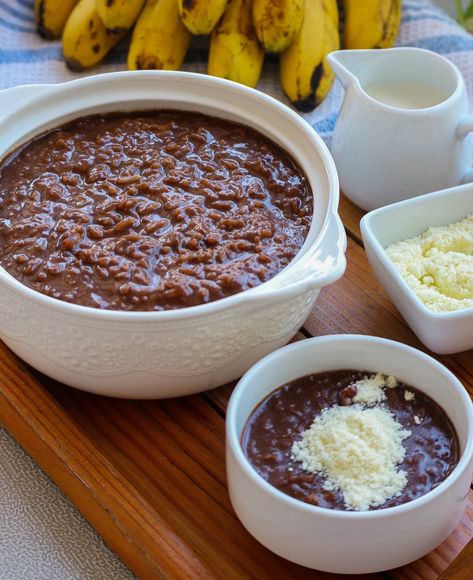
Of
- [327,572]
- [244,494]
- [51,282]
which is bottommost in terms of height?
[327,572]

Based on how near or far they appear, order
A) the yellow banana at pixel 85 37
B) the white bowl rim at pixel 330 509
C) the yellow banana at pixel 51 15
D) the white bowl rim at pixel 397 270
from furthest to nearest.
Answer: the yellow banana at pixel 51 15
the yellow banana at pixel 85 37
the white bowl rim at pixel 397 270
the white bowl rim at pixel 330 509

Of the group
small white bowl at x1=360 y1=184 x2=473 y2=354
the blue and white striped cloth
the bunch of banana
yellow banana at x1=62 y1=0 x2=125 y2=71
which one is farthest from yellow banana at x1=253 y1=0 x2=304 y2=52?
small white bowl at x1=360 y1=184 x2=473 y2=354

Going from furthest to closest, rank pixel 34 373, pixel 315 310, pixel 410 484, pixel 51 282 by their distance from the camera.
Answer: pixel 315 310 → pixel 34 373 → pixel 51 282 → pixel 410 484

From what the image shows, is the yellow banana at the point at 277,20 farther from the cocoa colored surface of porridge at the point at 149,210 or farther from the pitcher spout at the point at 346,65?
the cocoa colored surface of porridge at the point at 149,210

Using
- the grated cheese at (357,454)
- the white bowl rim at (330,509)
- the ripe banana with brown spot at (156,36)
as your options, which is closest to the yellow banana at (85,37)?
the ripe banana with brown spot at (156,36)

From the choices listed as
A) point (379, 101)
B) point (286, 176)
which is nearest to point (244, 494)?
point (286, 176)

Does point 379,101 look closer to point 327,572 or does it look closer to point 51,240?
point 51,240
